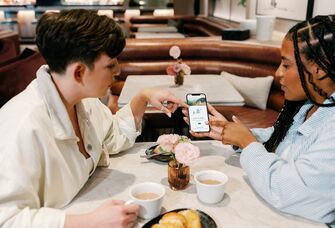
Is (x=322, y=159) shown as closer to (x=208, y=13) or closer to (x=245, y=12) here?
(x=245, y=12)

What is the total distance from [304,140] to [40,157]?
2.85 feet

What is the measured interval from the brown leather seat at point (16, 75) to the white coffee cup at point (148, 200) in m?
1.20

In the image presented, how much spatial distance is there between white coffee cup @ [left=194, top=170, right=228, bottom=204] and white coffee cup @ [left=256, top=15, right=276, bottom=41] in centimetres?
294

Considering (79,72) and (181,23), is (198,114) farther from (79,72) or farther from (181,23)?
(181,23)

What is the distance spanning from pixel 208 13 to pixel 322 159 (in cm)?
809

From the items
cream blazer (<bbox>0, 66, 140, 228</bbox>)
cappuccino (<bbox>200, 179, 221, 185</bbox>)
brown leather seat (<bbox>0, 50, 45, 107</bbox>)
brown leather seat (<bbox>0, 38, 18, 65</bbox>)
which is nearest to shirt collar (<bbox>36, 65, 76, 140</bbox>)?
cream blazer (<bbox>0, 66, 140, 228</bbox>)

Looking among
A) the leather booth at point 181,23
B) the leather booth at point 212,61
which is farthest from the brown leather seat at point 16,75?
the leather booth at point 181,23

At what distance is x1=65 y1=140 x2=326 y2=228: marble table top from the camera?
1021mm

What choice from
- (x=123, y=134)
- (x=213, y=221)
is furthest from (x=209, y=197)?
(x=123, y=134)

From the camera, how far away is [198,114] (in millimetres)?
1484

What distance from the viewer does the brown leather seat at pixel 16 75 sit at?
193 centimetres

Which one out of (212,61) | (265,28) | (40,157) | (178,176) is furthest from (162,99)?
(265,28)

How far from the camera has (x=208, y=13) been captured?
8625mm

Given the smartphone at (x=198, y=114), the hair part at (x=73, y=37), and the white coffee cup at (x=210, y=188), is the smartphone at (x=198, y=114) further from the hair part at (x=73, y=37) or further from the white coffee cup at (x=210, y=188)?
the hair part at (x=73, y=37)
